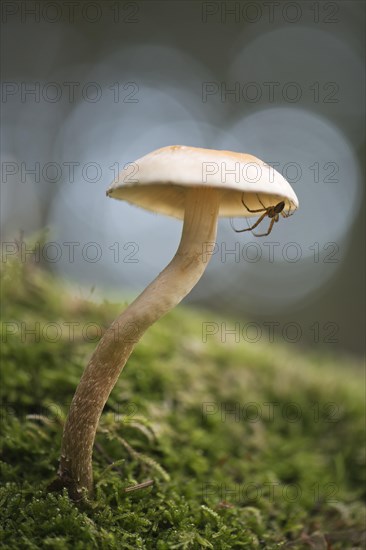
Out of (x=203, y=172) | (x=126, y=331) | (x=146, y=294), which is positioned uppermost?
(x=203, y=172)

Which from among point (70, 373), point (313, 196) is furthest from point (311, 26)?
point (70, 373)

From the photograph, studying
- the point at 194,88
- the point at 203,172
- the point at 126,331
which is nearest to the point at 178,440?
the point at 126,331

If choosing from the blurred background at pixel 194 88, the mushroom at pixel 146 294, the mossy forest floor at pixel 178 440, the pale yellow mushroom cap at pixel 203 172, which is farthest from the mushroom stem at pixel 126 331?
the blurred background at pixel 194 88

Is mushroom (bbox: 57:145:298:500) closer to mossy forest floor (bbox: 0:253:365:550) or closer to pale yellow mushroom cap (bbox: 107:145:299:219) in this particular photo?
pale yellow mushroom cap (bbox: 107:145:299:219)

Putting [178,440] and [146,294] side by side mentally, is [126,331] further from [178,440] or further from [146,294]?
[178,440]

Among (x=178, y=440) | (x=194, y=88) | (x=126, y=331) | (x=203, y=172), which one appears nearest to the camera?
(x=203, y=172)

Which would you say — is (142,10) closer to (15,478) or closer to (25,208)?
(25,208)

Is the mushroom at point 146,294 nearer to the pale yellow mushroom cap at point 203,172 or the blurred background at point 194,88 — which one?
the pale yellow mushroom cap at point 203,172
